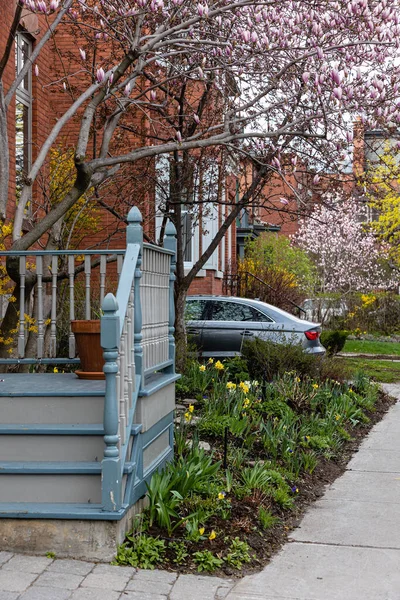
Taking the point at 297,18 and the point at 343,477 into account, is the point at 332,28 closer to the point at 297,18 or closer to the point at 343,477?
the point at 297,18

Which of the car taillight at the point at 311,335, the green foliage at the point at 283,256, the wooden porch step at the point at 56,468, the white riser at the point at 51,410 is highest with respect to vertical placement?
the green foliage at the point at 283,256

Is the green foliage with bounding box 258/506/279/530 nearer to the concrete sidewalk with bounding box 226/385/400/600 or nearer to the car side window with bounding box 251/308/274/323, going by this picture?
the concrete sidewalk with bounding box 226/385/400/600

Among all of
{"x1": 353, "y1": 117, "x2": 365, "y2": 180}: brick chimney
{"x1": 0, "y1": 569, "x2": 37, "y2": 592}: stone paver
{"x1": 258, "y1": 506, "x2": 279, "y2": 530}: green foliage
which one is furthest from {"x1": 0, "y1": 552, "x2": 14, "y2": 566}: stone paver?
{"x1": 353, "y1": 117, "x2": 365, "y2": 180}: brick chimney

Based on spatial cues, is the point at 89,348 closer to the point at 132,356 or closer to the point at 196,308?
the point at 132,356

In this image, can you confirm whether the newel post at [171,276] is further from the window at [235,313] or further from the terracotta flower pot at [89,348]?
the window at [235,313]

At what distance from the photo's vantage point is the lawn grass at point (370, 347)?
2286cm

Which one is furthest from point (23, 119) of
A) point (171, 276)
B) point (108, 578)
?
point (108, 578)

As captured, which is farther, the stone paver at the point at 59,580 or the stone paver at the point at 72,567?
the stone paver at the point at 72,567

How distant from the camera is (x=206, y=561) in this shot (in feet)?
16.3

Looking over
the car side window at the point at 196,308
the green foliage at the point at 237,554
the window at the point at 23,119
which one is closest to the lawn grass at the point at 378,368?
the car side window at the point at 196,308

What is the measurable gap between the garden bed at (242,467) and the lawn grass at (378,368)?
4.35 meters

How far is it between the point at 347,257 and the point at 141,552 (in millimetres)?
29145

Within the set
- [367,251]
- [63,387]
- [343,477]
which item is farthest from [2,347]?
[367,251]

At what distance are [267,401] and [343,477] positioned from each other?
209 centimetres
